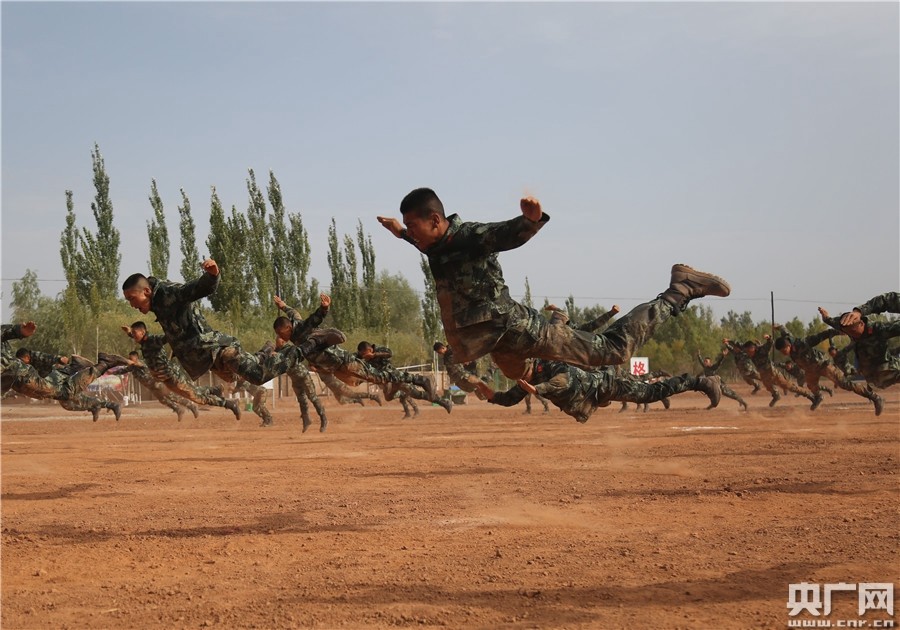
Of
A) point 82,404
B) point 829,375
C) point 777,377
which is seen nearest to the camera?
point 82,404

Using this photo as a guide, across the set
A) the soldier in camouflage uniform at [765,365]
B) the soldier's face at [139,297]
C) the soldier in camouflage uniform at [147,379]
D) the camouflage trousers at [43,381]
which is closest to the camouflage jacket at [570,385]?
the soldier's face at [139,297]

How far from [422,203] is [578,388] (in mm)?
5919

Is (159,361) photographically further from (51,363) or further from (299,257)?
(299,257)

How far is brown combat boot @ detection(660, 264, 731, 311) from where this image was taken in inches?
351

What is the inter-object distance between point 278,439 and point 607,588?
1726 centimetres

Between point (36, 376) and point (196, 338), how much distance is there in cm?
827

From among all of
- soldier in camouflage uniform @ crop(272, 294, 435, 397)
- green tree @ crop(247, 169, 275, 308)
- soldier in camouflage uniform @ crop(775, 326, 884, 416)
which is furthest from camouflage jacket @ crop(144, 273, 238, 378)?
green tree @ crop(247, 169, 275, 308)

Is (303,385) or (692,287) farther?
(303,385)

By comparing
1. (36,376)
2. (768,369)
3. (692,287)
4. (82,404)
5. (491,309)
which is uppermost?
(692,287)

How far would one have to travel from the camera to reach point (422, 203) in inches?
292

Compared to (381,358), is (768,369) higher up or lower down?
lower down

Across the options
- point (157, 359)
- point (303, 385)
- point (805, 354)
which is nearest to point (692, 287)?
point (157, 359)

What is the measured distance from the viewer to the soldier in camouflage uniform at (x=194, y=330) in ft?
36.6

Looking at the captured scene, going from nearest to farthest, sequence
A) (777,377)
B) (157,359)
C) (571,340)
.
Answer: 1. (571,340)
2. (157,359)
3. (777,377)
